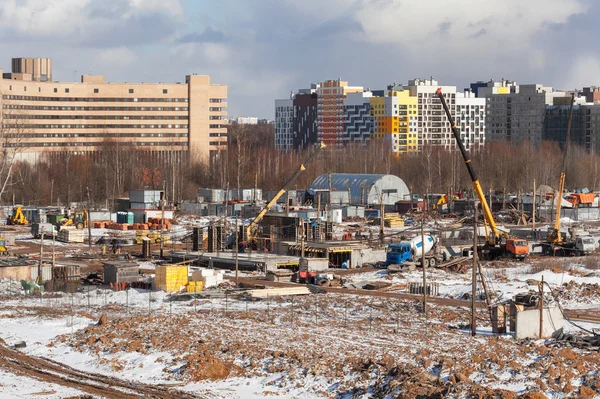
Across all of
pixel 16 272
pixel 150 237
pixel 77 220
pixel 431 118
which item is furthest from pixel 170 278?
pixel 431 118

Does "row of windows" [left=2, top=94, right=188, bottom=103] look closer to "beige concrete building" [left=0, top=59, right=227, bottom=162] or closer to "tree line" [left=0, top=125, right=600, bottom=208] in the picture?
"beige concrete building" [left=0, top=59, right=227, bottom=162]

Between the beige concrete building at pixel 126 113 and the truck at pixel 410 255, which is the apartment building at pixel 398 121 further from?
the truck at pixel 410 255

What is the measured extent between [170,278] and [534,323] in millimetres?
13637

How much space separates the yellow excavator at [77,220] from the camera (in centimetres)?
5519

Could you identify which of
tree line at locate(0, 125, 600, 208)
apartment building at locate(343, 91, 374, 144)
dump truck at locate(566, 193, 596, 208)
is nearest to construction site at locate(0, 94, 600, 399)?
dump truck at locate(566, 193, 596, 208)

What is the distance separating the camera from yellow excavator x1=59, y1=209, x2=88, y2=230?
55.2 meters

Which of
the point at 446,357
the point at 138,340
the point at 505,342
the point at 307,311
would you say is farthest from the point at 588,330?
the point at 138,340

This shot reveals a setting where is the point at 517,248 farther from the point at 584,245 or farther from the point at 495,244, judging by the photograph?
the point at 584,245

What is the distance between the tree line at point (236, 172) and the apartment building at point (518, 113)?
4696 cm

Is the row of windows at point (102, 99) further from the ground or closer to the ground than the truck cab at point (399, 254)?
further from the ground

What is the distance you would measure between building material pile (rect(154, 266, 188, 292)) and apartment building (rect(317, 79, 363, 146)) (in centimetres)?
11582

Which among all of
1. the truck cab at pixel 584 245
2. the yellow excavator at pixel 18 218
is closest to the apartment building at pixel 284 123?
the yellow excavator at pixel 18 218

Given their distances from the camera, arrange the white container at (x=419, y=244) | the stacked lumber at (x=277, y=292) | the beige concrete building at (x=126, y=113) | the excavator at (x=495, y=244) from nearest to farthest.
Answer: the stacked lumber at (x=277, y=292), the white container at (x=419, y=244), the excavator at (x=495, y=244), the beige concrete building at (x=126, y=113)

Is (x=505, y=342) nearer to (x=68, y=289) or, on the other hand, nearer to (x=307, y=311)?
(x=307, y=311)
